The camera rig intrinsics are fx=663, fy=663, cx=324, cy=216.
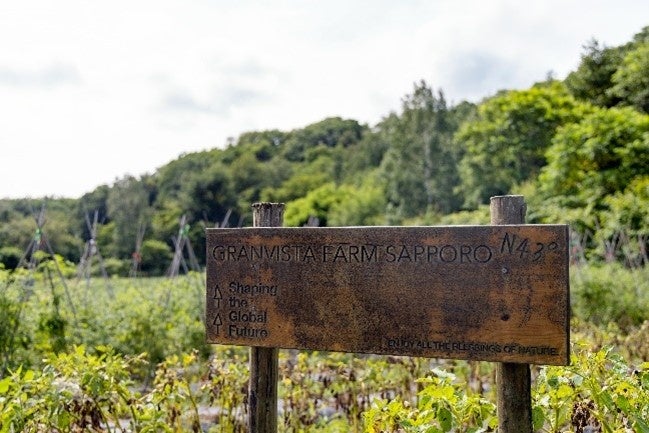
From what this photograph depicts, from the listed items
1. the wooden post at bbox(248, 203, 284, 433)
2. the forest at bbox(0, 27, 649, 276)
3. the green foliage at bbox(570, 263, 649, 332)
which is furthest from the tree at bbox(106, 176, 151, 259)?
the wooden post at bbox(248, 203, 284, 433)

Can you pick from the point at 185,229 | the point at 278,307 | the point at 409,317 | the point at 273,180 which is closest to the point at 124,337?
the point at 185,229

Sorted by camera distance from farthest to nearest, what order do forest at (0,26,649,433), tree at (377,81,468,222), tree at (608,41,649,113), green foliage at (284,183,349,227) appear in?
green foliage at (284,183,349,227) < tree at (377,81,468,222) < tree at (608,41,649,113) < forest at (0,26,649,433)

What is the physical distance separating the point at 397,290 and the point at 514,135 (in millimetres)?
24614

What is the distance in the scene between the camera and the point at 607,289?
345 inches

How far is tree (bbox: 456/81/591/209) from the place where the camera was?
2539cm

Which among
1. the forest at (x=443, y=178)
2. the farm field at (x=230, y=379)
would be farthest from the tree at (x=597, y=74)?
the farm field at (x=230, y=379)

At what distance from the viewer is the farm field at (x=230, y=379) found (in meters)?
2.56

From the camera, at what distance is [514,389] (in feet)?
8.12

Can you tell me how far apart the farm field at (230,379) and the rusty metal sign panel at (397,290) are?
206 mm

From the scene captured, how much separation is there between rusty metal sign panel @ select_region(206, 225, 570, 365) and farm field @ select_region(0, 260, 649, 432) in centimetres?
21

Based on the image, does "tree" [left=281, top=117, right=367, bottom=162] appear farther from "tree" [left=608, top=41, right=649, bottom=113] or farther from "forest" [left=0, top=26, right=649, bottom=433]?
"tree" [left=608, top=41, right=649, bottom=113]

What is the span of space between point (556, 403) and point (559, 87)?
2900 centimetres

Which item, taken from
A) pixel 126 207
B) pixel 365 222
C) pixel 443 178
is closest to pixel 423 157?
pixel 443 178

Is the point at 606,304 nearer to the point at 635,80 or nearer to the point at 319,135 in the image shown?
the point at 635,80
